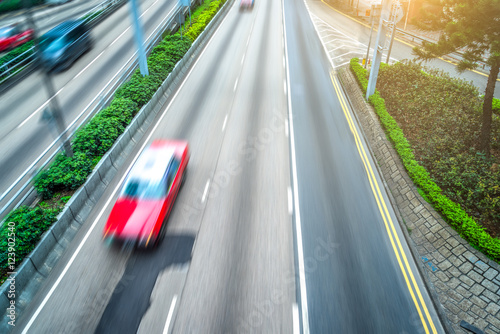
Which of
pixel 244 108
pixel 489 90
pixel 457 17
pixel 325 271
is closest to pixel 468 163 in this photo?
pixel 489 90

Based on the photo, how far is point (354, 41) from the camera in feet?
112

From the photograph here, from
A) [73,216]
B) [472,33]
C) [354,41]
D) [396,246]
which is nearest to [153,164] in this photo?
[73,216]

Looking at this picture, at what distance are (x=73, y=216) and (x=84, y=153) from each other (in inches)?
126

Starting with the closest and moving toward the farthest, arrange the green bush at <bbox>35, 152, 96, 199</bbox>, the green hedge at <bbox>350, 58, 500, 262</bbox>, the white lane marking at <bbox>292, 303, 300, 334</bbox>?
the white lane marking at <bbox>292, 303, 300, 334</bbox> < the green hedge at <bbox>350, 58, 500, 262</bbox> < the green bush at <bbox>35, 152, 96, 199</bbox>

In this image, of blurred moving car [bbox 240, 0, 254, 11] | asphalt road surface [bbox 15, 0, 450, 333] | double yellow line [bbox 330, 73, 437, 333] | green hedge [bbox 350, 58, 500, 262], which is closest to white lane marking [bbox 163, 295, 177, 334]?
asphalt road surface [bbox 15, 0, 450, 333]

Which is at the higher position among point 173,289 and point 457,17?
point 457,17

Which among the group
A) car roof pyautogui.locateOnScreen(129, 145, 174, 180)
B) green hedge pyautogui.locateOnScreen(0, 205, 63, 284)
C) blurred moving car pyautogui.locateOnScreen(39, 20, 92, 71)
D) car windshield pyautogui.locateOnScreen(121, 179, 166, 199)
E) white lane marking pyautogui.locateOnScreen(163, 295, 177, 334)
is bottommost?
white lane marking pyautogui.locateOnScreen(163, 295, 177, 334)

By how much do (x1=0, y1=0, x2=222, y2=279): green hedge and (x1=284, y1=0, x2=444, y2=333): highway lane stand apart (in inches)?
359

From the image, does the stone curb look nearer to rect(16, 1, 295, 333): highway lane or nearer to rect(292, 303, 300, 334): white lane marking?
rect(16, 1, 295, 333): highway lane

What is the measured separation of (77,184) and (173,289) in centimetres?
635

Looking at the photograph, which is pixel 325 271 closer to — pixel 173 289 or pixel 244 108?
pixel 173 289

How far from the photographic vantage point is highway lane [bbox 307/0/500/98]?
83.1ft

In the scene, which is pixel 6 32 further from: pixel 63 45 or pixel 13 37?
pixel 63 45

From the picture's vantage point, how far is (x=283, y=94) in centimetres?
2248
